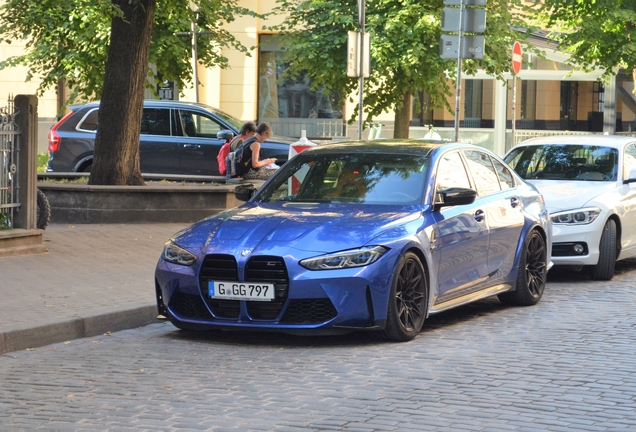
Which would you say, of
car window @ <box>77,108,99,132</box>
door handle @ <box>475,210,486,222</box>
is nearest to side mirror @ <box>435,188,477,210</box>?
door handle @ <box>475,210,486,222</box>

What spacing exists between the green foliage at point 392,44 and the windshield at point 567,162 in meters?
9.63

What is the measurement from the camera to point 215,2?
Result: 18.2 metres

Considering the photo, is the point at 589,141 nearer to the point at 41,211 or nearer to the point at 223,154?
the point at 223,154

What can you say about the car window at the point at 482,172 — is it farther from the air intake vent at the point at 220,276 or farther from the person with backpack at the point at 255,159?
the person with backpack at the point at 255,159

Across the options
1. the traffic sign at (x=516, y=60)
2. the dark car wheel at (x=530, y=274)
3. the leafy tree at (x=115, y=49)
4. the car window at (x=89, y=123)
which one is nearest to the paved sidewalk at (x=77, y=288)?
the leafy tree at (x=115, y=49)

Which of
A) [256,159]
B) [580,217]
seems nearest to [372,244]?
[580,217]

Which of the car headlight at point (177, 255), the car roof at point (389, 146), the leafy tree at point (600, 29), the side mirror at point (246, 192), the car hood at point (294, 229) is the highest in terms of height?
the leafy tree at point (600, 29)

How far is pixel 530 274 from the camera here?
1062 cm

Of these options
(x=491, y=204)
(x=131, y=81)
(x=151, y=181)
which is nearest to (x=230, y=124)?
(x=151, y=181)

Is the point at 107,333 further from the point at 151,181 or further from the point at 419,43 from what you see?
the point at 419,43

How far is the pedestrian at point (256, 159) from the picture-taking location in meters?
16.0

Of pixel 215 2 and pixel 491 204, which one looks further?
pixel 215 2

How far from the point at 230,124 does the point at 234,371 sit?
13.9 metres

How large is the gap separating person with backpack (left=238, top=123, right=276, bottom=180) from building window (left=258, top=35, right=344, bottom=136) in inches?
727
